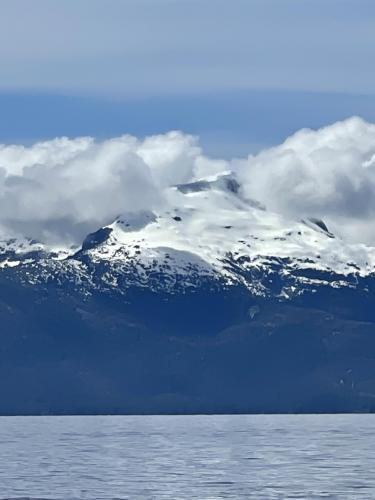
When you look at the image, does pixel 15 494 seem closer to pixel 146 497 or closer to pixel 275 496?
pixel 146 497

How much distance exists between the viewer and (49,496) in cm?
19638

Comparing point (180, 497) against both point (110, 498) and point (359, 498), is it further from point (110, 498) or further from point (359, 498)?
point (359, 498)

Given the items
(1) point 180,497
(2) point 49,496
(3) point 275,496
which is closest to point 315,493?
(3) point 275,496

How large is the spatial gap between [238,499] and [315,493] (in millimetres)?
12953

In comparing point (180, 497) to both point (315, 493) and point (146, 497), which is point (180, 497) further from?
point (315, 493)

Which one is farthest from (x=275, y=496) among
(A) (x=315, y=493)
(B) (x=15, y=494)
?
(B) (x=15, y=494)

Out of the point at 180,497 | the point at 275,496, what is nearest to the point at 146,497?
the point at 180,497

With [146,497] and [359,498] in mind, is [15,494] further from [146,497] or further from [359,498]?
[359,498]

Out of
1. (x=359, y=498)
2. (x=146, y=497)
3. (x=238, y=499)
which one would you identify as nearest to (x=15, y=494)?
(x=146, y=497)

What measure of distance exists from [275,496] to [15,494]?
37044 millimetres

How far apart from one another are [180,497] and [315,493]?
63.4ft

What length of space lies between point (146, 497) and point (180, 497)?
4.79 m

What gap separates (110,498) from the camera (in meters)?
196

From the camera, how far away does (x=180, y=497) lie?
646 feet
